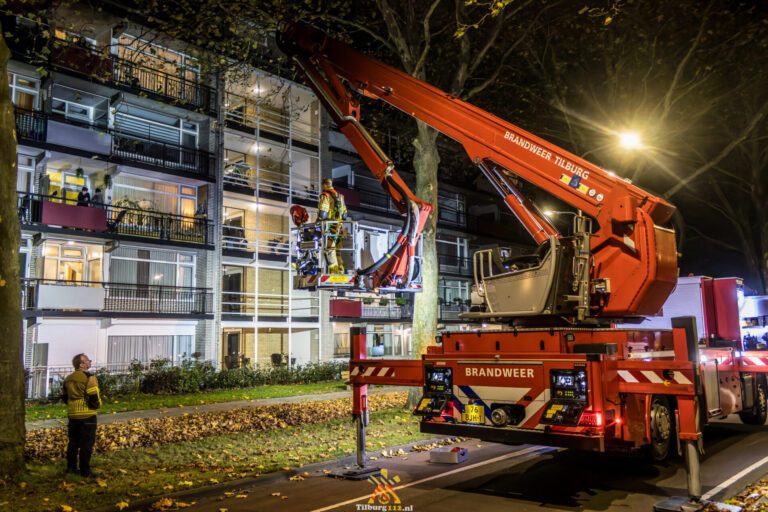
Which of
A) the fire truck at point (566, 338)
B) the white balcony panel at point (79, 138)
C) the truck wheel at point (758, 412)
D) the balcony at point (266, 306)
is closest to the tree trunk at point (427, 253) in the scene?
the fire truck at point (566, 338)

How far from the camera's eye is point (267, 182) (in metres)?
30.1

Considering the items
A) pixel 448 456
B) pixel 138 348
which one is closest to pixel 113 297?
pixel 138 348

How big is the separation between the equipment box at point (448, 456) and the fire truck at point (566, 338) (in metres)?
1.35

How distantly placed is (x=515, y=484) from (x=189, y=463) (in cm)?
488

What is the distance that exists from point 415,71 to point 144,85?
1681 cm

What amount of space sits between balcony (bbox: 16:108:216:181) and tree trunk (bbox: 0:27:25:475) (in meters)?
15.3

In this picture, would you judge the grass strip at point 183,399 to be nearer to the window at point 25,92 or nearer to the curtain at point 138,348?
the curtain at point 138,348

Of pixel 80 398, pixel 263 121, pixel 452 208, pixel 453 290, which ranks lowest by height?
pixel 80 398

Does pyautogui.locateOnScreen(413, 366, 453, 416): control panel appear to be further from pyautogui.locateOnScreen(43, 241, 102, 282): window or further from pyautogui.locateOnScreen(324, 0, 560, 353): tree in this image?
pyautogui.locateOnScreen(43, 241, 102, 282): window

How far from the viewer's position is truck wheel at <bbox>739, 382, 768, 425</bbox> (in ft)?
Result: 38.3

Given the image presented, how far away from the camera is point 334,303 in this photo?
100ft

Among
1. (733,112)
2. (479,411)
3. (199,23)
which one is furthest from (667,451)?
(733,112)

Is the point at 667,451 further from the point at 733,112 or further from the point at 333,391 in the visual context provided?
the point at 733,112

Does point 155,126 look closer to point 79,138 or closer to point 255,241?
point 79,138
